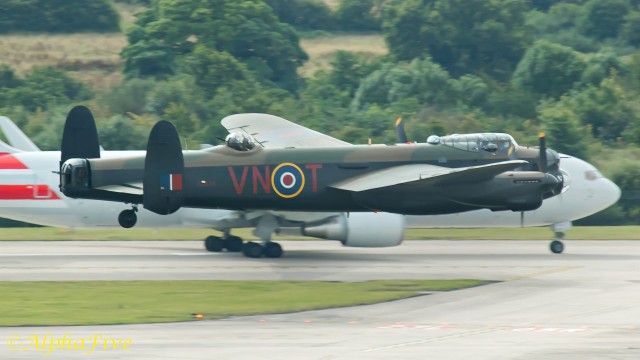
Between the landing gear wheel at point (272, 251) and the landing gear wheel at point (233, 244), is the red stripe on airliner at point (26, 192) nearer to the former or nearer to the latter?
the landing gear wheel at point (233, 244)

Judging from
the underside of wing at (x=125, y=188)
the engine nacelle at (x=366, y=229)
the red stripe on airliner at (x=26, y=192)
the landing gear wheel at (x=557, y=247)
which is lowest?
the landing gear wheel at (x=557, y=247)

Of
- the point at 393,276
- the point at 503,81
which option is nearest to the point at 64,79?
the point at 503,81

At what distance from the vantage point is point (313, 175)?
117 feet

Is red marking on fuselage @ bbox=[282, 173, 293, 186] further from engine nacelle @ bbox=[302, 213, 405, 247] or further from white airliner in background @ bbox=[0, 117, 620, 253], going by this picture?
white airliner in background @ bbox=[0, 117, 620, 253]

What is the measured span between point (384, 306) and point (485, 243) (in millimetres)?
17830

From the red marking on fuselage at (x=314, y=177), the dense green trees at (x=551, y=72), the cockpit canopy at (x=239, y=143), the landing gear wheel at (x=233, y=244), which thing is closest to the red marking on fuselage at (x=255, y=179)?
the cockpit canopy at (x=239, y=143)

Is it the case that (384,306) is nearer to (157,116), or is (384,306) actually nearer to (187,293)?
(187,293)

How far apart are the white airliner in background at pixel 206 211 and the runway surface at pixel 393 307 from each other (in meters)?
1.05

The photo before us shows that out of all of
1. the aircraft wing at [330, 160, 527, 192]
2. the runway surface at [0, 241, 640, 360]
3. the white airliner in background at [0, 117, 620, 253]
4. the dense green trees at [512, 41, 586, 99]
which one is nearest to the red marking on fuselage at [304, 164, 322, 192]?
the aircraft wing at [330, 160, 527, 192]

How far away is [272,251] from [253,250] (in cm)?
63

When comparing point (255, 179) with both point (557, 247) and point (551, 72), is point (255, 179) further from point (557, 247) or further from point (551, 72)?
point (551, 72)

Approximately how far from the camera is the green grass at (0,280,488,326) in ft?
85.0

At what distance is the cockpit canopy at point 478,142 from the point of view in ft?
118

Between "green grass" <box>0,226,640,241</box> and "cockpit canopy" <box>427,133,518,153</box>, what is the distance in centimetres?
1084
